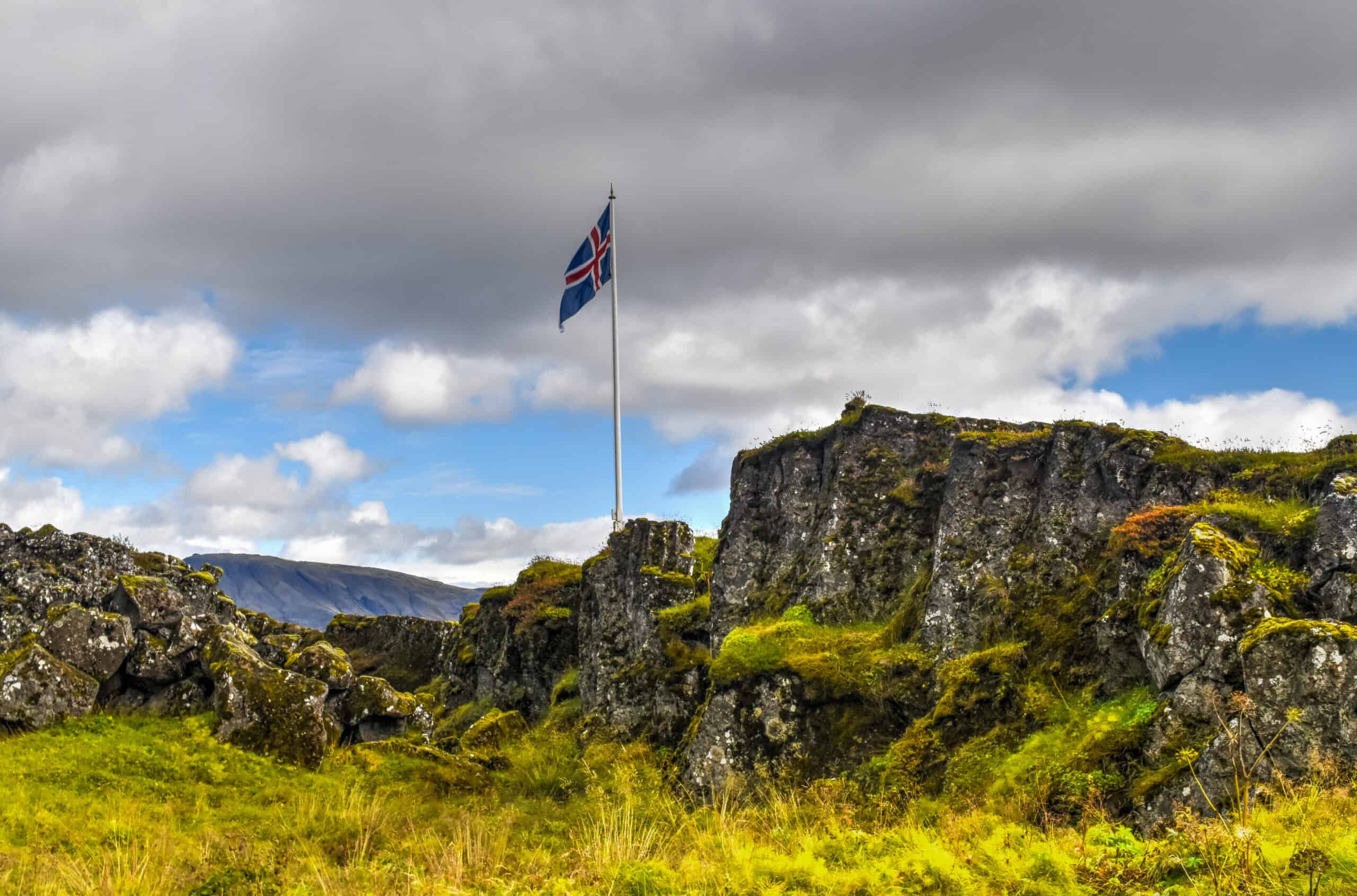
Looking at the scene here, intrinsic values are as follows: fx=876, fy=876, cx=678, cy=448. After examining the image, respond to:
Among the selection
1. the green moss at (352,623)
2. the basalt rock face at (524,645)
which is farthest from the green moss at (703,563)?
the green moss at (352,623)

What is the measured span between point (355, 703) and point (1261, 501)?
24.0 meters

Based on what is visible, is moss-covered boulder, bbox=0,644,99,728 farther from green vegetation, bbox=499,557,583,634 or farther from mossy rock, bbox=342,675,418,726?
green vegetation, bbox=499,557,583,634

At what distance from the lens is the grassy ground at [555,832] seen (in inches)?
316

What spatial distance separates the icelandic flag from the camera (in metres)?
37.5

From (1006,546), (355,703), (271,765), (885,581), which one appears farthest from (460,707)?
(1006,546)

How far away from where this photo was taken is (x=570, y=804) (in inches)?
818

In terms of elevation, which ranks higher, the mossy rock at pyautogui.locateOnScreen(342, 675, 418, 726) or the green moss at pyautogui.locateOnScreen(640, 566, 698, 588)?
the green moss at pyautogui.locateOnScreen(640, 566, 698, 588)

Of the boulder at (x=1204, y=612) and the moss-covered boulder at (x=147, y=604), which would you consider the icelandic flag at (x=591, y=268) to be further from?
the boulder at (x=1204, y=612)

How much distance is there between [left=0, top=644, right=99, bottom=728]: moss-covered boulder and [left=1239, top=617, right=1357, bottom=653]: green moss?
25107 millimetres

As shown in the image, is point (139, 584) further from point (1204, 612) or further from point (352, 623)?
point (352, 623)

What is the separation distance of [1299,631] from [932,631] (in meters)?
7.31

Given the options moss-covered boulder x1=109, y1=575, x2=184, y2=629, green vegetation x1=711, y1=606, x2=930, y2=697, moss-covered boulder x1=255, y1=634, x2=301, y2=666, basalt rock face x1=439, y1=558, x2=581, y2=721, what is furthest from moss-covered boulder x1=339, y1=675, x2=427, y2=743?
green vegetation x1=711, y1=606, x2=930, y2=697

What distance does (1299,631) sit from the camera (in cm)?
1167

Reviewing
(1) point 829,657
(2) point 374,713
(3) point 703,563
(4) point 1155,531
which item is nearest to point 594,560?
(3) point 703,563
